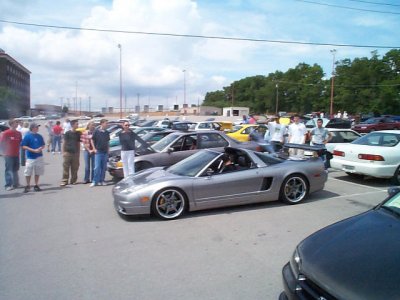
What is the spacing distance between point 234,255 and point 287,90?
356 feet

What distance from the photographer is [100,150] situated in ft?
30.5

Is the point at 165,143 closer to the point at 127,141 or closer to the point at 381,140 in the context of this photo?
the point at 127,141

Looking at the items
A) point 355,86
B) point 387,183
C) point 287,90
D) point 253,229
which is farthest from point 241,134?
point 287,90

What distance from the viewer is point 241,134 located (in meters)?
17.7

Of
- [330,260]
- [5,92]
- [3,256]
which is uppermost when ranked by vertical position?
[5,92]

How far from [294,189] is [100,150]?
507cm

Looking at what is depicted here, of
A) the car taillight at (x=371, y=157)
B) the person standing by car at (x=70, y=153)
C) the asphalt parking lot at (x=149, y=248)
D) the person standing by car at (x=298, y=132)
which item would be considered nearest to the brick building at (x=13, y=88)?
the person standing by car at (x=70, y=153)

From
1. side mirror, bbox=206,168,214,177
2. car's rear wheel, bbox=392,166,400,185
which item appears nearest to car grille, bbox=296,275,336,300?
side mirror, bbox=206,168,214,177

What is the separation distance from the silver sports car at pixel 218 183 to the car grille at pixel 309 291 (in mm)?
3631

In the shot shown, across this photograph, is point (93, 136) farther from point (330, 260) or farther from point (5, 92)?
point (5, 92)

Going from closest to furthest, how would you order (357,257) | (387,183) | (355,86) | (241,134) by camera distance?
(357,257) < (387,183) < (241,134) < (355,86)

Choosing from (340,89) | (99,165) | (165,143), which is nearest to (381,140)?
(165,143)

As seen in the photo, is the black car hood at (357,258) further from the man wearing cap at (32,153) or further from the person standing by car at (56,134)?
the person standing by car at (56,134)

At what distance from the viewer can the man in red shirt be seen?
28.4ft
